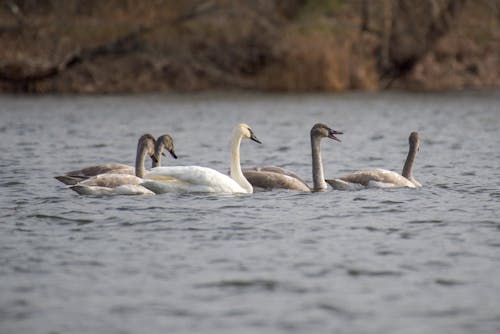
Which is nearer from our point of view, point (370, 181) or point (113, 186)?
point (113, 186)

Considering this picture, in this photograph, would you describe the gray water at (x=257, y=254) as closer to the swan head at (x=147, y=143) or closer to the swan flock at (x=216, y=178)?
the swan flock at (x=216, y=178)

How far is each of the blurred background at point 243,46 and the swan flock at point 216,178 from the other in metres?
21.8

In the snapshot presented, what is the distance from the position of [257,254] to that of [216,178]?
11.4ft

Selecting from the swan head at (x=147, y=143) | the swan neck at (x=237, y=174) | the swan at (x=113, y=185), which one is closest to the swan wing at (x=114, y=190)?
the swan at (x=113, y=185)

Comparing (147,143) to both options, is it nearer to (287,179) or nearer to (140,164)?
(140,164)

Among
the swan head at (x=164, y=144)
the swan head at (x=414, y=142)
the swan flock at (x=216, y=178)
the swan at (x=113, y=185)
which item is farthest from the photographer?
the swan head at (x=414, y=142)

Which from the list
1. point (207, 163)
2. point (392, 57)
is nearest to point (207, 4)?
point (392, 57)

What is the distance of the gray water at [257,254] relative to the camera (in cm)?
709

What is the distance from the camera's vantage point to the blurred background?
121 ft

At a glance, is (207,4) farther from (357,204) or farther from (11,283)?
(11,283)

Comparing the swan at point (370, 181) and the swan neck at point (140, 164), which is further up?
the swan neck at point (140, 164)

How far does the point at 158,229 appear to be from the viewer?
10.4m

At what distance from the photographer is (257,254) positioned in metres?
9.13

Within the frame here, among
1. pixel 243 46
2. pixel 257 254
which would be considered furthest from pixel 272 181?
pixel 243 46
